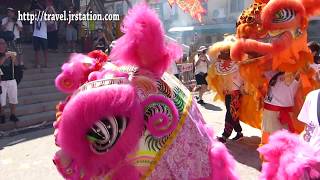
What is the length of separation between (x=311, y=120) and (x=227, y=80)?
3.51 meters

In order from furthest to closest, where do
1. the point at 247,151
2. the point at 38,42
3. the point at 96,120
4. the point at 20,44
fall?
the point at 20,44 < the point at 38,42 < the point at 247,151 < the point at 96,120

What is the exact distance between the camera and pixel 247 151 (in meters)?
5.34

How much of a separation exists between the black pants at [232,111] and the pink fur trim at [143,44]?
3381mm

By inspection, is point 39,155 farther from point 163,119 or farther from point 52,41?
point 52,41

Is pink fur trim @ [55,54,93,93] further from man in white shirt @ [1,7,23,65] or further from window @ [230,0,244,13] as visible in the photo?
window @ [230,0,244,13]

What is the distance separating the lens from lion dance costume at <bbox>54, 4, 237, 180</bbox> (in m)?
1.99

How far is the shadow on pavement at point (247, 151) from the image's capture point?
494 cm

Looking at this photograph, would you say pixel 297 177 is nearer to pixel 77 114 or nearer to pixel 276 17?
pixel 77 114

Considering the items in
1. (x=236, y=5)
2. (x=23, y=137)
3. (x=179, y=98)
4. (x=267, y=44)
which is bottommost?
(x=23, y=137)

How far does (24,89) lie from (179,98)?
695cm

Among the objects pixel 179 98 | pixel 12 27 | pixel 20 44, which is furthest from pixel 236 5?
pixel 179 98

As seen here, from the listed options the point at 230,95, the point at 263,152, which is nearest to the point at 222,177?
the point at 263,152

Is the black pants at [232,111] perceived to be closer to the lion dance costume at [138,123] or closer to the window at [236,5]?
the lion dance costume at [138,123]

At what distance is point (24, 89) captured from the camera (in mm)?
8625
